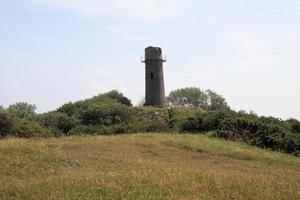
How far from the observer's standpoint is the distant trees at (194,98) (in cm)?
9062

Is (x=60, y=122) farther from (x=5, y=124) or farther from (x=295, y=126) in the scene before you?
(x=295, y=126)

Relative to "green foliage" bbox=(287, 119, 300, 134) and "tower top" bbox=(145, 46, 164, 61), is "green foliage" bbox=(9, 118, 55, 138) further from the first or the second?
"tower top" bbox=(145, 46, 164, 61)

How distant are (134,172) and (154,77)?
5020cm

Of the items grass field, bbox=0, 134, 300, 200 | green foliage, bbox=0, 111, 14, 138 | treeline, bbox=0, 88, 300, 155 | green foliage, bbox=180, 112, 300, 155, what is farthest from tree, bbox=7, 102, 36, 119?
grass field, bbox=0, 134, 300, 200

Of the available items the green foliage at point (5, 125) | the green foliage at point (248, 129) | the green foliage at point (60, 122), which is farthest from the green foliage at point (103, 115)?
the green foliage at point (5, 125)

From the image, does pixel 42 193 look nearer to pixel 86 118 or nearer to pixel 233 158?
pixel 233 158

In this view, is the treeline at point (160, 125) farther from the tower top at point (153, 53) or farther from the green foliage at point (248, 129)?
the tower top at point (153, 53)

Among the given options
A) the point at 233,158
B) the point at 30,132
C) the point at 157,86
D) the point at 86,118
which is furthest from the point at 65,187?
the point at 157,86

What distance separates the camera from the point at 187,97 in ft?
308

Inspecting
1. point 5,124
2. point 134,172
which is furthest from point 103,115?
point 134,172

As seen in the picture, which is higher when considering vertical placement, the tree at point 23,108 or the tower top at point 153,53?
the tower top at point 153,53

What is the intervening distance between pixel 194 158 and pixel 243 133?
941 cm

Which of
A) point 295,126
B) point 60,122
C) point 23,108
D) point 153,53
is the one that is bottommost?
point 295,126

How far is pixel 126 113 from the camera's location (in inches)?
1981
